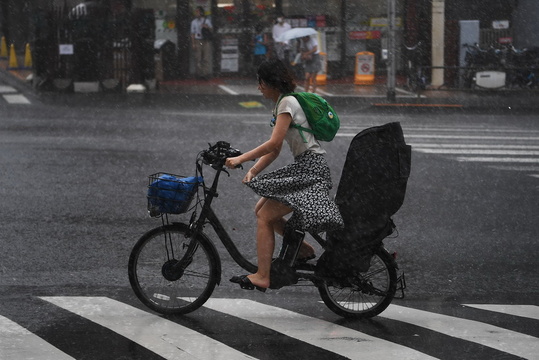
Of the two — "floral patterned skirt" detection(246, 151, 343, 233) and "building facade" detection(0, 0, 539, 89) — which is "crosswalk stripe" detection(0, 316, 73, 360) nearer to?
"floral patterned skirt" detection(246, 151, 343, 233)

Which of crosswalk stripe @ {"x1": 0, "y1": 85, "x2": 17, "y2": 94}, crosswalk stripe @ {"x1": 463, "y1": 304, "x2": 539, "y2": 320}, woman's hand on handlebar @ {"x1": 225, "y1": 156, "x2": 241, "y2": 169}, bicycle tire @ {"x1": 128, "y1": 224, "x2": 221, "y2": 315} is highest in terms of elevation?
woman's hand on handlebar @ {"x1": 225, "y1": 156, "x2": 241, "y2": 169}

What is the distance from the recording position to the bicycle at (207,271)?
6289mm

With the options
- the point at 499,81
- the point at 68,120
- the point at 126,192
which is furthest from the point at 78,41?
the point at 126,192

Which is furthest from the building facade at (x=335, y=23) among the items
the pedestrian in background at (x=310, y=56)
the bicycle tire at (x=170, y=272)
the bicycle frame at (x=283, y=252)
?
the bicycle frame at (x=283, y=252)

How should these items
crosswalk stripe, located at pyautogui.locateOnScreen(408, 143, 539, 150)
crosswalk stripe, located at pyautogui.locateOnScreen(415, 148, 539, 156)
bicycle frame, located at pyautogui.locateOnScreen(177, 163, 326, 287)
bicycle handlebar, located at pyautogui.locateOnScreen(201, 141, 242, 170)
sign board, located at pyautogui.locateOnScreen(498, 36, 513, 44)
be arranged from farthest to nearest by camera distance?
sign board, located at pyautogui.locateOnScreen(498, 36, 513, 44)
crosswalk stripe, located at pyautogui.locateOnScreen(408, 143, 539, 150)
crosswalk stripe, located at pyautogui.locateOnScreen(415, 148, 539, 156)
bicycle frame, located at pyautogui.locateOnScreen(177, 163, 326, 287)
bicycle handlebar, located at pyautogui.locateOnScreen(201, 141, 242, 170)

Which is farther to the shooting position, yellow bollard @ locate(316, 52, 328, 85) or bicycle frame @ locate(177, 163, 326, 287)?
yellow bollard @ locate(316, 52, 328, 85)

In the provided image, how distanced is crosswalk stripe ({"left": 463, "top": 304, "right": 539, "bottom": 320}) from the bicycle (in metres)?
0.68

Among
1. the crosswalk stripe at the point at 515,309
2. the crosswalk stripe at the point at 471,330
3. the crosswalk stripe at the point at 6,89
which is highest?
the crosswalk stripe at the point at 6,89

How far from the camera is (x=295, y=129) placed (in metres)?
6.16

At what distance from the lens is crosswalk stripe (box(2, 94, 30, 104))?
22031 millimetres

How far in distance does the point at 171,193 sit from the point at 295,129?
0.90 metres

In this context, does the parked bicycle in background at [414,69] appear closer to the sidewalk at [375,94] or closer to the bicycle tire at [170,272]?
the sidewalk at [375,94]

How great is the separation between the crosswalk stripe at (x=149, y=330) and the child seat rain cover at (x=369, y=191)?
1.08 m

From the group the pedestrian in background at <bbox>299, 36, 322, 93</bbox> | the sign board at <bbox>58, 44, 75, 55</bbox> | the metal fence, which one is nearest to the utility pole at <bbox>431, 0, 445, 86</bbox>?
the pedestrian in background at <bbox>299, 36, 322, 93</bbox>
